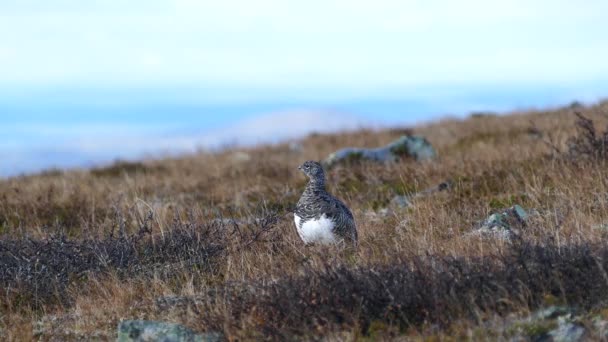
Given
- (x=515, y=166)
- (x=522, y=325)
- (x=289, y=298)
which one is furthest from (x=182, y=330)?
(x=515, y=166)

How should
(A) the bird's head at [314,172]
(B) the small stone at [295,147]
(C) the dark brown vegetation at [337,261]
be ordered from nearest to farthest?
(C) the dark brown vegetation at [337,261]
(A) the bird's head at [314,172]
(B) the small stone at [295,147]

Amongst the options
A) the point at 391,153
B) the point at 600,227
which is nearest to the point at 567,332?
the point at 600,227

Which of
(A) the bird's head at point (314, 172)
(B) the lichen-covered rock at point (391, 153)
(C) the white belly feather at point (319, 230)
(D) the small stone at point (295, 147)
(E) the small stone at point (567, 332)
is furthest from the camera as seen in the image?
(D) the small stone at point (295, 147)

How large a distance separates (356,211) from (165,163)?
8683 mm

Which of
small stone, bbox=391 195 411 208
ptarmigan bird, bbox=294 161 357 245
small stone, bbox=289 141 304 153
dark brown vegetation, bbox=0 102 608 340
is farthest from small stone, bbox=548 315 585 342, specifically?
small stone, bbox=289 141 304 153

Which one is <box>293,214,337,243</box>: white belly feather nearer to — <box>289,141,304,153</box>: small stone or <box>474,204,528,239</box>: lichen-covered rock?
<box>474,204,528,239</box>: lichen-covered rock

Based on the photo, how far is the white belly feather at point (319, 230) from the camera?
23.5 feet

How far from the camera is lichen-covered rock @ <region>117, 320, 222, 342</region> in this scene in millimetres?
5594

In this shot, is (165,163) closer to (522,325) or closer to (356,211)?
(356,211)

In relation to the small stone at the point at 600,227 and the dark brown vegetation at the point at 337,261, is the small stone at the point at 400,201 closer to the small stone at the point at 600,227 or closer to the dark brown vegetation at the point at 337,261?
the dark brown vegetation at the point at 337,261

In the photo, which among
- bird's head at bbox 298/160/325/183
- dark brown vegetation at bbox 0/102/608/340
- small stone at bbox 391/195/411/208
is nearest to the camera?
dark brown vegetation at bbox 0/102/608/340

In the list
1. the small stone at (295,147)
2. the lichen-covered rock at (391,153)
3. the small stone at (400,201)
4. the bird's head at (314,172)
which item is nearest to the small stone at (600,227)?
the bird's head at (314,172)

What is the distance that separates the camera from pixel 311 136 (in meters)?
21.7

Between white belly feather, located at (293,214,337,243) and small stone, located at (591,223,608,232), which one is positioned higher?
white belly feather, located at (293,214,337,243)
